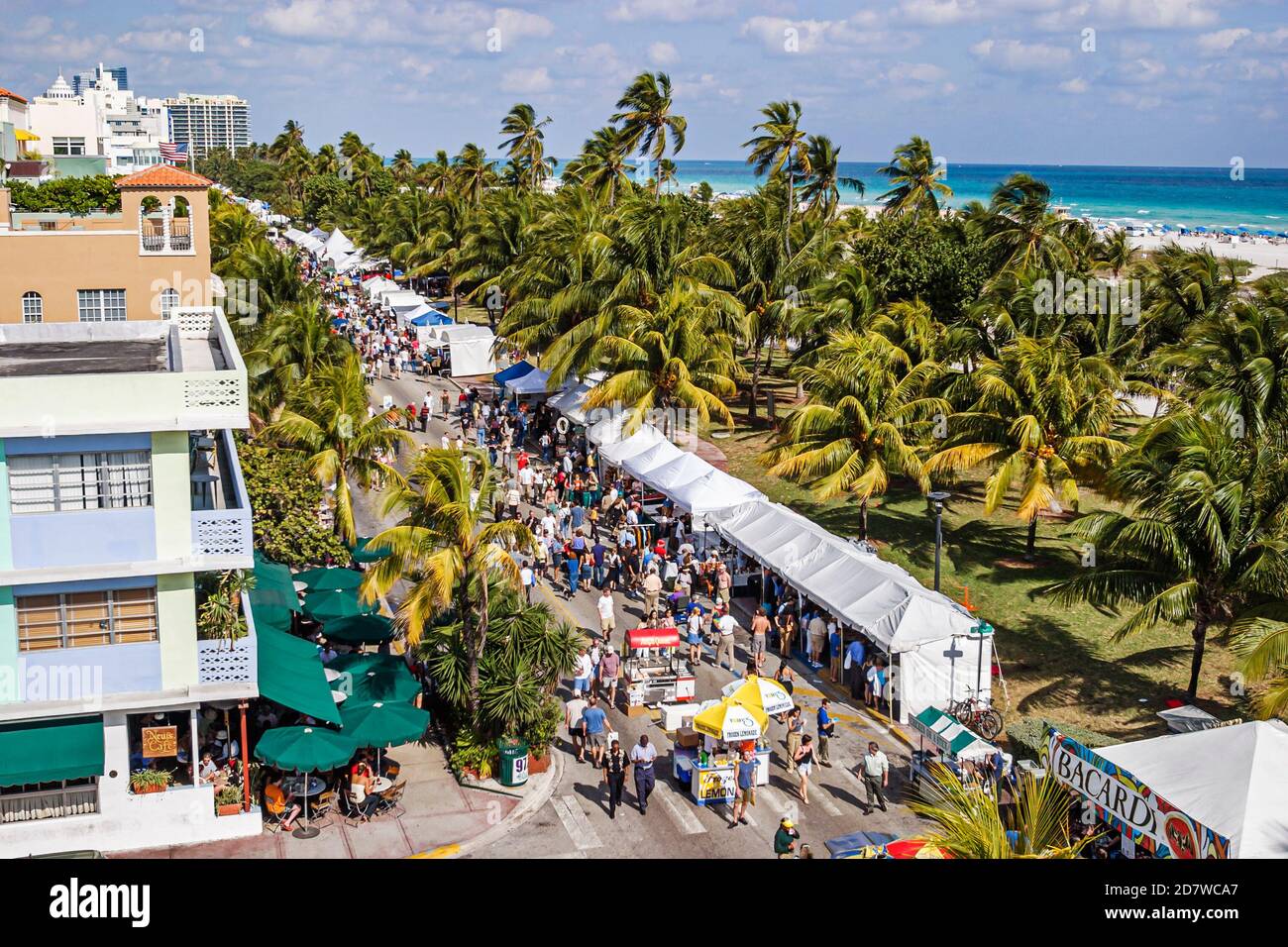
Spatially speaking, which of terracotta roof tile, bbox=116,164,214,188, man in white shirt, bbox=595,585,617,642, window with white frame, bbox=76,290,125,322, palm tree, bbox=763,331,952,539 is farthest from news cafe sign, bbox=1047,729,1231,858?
window with white frame, bbox=76,290,125,322

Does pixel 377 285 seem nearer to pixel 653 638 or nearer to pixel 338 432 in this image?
pixel 338 432

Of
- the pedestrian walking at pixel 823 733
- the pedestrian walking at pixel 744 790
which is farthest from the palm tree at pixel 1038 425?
the pedestrian walking at pixel 744 790

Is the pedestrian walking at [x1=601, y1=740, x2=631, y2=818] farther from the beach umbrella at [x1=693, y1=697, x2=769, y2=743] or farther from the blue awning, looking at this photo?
the blue awning

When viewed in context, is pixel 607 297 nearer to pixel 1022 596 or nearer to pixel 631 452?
pixel 631 452

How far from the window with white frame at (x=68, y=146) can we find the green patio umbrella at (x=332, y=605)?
96.1m

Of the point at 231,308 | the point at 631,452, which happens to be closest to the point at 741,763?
the point at 631,452

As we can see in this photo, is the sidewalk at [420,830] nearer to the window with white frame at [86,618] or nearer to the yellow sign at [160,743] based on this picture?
the yellow sign at [160,743]

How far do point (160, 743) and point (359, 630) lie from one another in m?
4.97

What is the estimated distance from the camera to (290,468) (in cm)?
2567

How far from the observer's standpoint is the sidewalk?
17.2 m

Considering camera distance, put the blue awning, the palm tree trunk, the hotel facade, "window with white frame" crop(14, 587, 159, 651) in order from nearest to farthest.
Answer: the hotel facade
"window with white frame" crop(14, 587, 159, 651)
the palm tree trunk
the blue awning

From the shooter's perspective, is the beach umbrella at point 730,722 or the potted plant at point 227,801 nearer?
the potted plant at point 227,801

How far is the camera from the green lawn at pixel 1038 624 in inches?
862

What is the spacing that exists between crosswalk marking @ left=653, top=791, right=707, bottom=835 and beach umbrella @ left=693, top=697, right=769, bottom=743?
1.18 m
